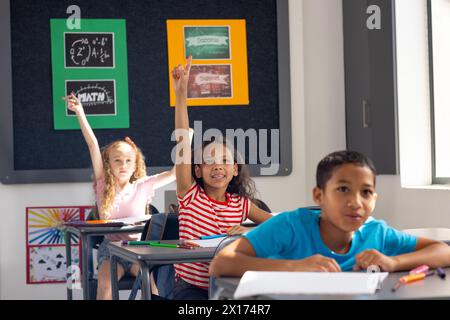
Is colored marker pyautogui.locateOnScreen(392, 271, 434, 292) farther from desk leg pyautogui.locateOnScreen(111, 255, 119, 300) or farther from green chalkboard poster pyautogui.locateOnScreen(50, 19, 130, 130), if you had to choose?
green chalkboard poster pyautogui.locateOnScreen(50, 19, 130, 130)

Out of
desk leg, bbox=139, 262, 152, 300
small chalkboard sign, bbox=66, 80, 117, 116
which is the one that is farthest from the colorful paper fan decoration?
desk leg, bbox=139, 262, 152, 300

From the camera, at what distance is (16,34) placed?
5.12 m

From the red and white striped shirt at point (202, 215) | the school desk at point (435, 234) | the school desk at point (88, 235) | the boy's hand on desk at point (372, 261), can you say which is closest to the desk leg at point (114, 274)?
the red and white striped shirt at point (202, 215)

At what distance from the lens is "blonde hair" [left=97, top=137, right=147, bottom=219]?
15.8ft

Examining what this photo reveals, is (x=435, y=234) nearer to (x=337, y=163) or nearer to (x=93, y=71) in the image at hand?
(x=337, y=163)

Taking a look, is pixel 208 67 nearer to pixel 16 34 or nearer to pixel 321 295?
pixel 16 34

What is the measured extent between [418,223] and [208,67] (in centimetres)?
185

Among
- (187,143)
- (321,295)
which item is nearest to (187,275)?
(187,143)

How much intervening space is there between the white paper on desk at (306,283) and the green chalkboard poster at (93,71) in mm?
3675

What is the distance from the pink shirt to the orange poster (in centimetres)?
63

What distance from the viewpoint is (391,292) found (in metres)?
1.56

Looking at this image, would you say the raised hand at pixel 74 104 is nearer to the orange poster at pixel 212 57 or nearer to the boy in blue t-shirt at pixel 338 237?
the orange poster at pixel 212 57

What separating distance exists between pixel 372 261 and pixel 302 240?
192 mm

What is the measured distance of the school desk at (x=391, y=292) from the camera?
1496 mm
